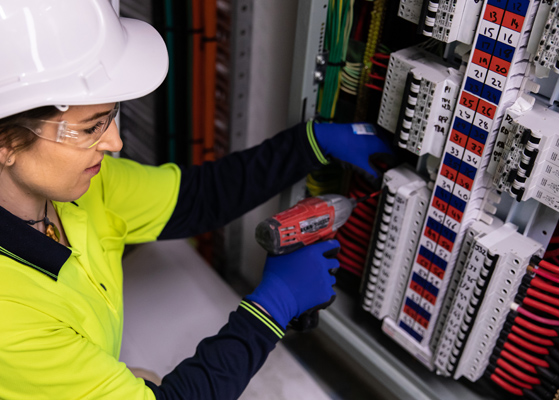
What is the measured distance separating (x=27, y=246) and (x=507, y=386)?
1.11m

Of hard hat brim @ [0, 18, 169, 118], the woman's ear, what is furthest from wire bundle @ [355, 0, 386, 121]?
the woman's ear

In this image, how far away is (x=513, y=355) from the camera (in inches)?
53.6

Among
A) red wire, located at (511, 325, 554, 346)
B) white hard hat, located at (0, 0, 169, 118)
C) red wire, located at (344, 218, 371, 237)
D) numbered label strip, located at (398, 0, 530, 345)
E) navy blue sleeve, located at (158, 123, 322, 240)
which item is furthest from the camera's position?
red wire, located at (344, 218, 371, 237)

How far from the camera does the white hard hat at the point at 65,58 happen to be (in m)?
0.94

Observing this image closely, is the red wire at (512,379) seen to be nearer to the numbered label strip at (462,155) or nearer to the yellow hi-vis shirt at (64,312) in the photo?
the numbered label strip at (462,155)

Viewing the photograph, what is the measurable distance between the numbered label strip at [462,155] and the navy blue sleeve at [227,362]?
400 mm

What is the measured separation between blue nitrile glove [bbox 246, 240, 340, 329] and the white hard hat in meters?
0.52

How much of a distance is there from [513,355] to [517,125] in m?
0.58

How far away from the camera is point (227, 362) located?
1.19 m

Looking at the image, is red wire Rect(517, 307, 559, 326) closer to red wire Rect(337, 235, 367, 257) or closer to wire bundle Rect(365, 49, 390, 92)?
red wire Rect(337, 235, 367, 257)

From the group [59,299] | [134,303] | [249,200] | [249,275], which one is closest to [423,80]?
[249,200]

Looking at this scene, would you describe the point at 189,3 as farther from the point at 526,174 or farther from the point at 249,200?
the point at 526,174

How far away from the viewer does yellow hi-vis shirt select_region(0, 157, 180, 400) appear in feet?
3.25

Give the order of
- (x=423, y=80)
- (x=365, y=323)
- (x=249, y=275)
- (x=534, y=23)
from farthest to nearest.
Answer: (x=249, y=275) < (x=365, y=323) < (x=423, y=80) < (x=534, y=23)
